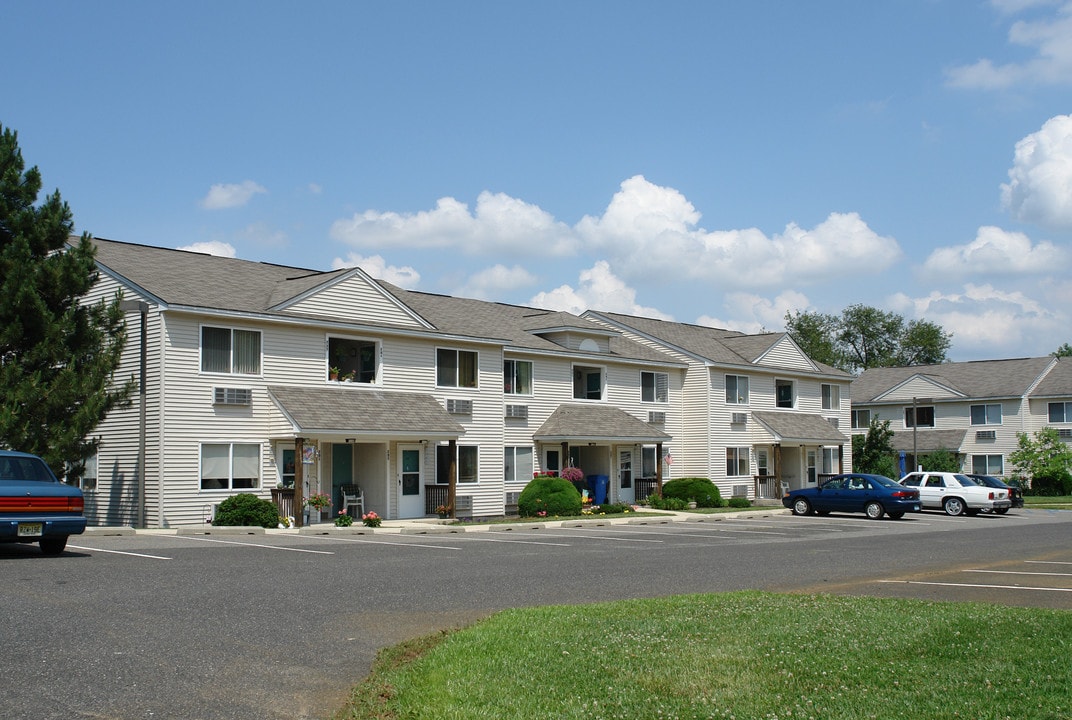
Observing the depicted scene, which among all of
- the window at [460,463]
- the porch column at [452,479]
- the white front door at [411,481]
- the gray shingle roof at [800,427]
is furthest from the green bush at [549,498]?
the gray shingle roof at [800,427]

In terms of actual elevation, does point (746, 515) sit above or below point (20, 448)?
below

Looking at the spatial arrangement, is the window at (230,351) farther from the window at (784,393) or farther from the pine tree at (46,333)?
the window at (784,393)

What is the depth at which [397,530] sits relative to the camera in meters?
27.0

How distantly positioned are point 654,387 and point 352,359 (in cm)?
1631

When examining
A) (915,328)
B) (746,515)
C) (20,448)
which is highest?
(915,328)

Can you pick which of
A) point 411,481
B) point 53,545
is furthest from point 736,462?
point 53,545

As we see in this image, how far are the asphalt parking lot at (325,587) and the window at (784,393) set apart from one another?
2183cm

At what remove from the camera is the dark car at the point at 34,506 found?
16.5 m

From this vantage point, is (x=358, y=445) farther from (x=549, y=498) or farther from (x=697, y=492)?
(x=697, y=492)

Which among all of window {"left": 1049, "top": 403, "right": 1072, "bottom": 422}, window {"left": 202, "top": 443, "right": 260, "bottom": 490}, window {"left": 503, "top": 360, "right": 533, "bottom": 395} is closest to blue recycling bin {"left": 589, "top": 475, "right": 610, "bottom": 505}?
window {"left": 503, "top": 360, "right": 533, "bottom": 395}

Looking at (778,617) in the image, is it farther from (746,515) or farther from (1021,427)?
(1021,427)

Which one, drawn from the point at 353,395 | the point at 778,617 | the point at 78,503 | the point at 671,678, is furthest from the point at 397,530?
the point at 671,678

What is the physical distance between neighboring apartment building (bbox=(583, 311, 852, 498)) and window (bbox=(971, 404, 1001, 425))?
14448 millimetres

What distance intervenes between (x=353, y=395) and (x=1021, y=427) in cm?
4538
